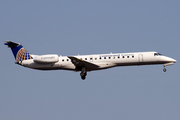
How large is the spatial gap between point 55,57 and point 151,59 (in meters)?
10.9

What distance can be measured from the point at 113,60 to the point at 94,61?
219 cm

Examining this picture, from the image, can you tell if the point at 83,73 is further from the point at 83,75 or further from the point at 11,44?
the point at 11,44

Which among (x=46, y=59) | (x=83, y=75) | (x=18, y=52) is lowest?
(x=83, y=75)

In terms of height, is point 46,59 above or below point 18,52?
below

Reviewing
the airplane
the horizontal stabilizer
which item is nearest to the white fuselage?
the airplane

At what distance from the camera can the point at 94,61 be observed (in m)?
34.2

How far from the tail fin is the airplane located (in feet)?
2.98

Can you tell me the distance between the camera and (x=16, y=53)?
3597cm

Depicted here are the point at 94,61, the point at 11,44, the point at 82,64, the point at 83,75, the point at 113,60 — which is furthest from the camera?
the point at 11,44

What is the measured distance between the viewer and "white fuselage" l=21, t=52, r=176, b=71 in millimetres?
33594

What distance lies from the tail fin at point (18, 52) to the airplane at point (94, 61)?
909 mm

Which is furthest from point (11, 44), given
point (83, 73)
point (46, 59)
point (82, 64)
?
point (83, 73)

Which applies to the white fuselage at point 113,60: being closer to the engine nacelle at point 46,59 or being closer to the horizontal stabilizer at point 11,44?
the engine nacelle at point 46,59

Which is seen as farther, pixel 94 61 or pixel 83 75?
pixel 94 61
